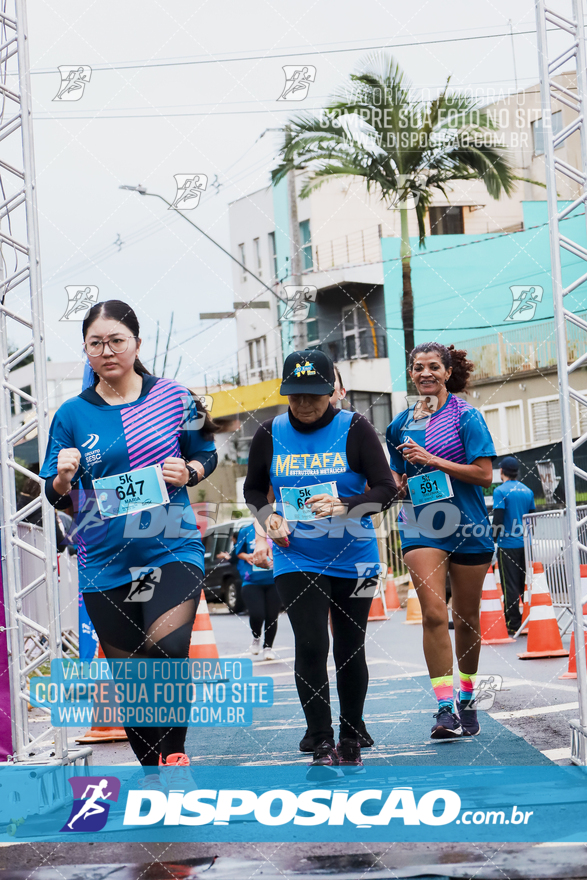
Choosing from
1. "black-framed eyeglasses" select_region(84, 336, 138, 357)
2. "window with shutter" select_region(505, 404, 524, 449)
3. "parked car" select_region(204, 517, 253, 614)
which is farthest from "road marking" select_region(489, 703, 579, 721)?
"window with shutter" select_region(505, 404, 524, 449)

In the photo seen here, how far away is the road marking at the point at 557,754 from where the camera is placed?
4.37 metres

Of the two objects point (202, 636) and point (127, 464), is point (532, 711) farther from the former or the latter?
point (127, 464)

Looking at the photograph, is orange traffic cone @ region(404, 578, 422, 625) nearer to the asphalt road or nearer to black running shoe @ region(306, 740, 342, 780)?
the asphalt road

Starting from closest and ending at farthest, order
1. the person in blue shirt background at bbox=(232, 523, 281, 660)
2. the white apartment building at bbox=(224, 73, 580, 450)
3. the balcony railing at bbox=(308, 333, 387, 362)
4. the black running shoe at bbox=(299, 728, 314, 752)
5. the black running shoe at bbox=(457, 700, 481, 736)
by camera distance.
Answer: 1. the black running shoe at bbox=(299, 728, 314, 752)
2. the black running shoe at bbox=(457, 700, 481, 736)
3. the person in blue shirt background at bbox=(232, 523, 281, 660)
4. the white apartment building at bbox=(224, 73, 580, 450)
5. the balcony railing at bbox=(308, 333, 387, 362)

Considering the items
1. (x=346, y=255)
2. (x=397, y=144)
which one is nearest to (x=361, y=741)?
(x=397, y=144)

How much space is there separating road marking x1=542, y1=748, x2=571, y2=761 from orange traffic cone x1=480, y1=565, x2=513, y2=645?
529cm

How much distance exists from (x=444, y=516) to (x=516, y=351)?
18.8 meters

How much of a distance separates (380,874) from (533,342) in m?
20.8

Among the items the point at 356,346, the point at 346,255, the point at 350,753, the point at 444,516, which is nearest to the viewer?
the point at 350,753

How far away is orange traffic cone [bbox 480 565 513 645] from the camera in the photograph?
9875mm

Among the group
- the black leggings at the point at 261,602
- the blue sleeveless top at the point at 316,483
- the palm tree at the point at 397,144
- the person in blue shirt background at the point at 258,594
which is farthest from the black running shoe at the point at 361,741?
the palm tree at the point at 397,144

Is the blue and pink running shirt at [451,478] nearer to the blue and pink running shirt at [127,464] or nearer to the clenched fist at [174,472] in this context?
the blue and pink running shirt at [127,464]

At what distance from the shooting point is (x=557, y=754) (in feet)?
14.6

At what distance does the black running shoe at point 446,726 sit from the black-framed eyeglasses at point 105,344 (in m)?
2.45
